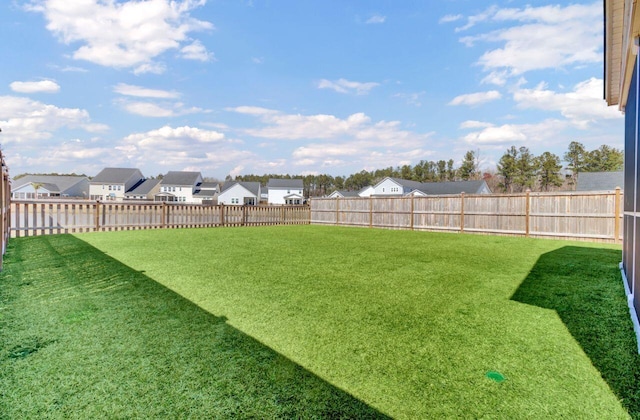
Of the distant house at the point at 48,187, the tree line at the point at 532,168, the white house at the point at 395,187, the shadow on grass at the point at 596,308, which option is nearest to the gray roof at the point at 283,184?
the white house at the point at 395,187

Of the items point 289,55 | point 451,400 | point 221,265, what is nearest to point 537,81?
point 289,55

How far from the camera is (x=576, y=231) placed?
396 inches

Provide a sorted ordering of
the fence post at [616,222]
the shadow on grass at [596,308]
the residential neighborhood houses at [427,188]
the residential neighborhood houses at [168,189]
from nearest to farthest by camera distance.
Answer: the shadow on grass at [596,308] < the fence post at [616,222] < the residential neighborhood houses at [427,188] < the residential neighborhood houses at [168,189]

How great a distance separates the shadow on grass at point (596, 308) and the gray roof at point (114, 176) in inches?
2210

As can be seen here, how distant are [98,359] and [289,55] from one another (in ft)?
52.3

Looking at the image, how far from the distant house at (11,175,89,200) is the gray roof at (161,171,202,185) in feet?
42.5

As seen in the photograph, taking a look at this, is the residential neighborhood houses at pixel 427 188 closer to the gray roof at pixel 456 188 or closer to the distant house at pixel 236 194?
the gray roof at pixel 456 188

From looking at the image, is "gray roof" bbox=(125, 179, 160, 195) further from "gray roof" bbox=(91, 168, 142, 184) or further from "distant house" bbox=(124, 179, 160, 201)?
"gray roof" bbox=(91, 168, 142, 184)

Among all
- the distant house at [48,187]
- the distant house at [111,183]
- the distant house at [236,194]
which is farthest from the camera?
the distant house at [111,183]

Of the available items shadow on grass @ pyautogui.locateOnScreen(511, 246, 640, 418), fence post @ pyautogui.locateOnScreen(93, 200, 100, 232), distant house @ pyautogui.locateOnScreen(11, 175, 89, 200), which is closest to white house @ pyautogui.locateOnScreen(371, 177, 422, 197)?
fence post @ pyautogui.locateOnScreen(93, 200, 100, 232)

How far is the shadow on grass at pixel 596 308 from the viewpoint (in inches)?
79.7

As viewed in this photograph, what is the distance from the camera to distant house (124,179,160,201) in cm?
4878

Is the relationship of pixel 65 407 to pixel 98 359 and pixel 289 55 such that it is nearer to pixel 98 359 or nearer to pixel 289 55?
pixel 98 359

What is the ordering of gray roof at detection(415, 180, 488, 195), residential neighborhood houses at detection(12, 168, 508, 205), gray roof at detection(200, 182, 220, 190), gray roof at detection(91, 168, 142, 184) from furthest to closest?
gray roof at detection(200, 182, 220, 190) < gray roof at detection(91, 168, 142, 184) < residential neighborhood houses at detection(12, 168, 508, 205) < gray roof at detection(415, 180, 488, 195)
